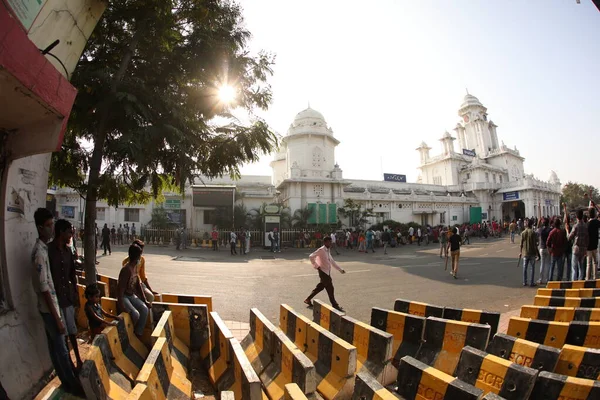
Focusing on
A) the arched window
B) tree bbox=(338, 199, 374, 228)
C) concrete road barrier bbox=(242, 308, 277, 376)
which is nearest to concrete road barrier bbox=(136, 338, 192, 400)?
concrete road barrier bbox=(242, 308, 277, 376)

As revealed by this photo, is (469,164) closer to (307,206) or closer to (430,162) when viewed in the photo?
(430,162)

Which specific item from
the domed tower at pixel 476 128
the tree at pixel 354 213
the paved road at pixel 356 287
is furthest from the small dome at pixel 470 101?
the paved road at pixel 356 287

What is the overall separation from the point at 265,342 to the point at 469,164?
190ft

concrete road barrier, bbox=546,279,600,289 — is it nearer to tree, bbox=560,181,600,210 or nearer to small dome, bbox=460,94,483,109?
small dome, bbox=460,94,483,109

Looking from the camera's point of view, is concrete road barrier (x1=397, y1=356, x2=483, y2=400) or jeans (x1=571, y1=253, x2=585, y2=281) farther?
jeans (x1=571, y1=253, x2=585, y2=281)

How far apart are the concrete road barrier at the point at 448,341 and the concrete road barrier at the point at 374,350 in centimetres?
50

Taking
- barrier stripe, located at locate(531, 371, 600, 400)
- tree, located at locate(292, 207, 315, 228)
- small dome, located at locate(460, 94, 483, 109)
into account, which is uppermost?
small dome, located at locate(460, 94, 483, 109)

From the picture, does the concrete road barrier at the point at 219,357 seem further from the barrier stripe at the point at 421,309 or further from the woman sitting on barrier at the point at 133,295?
the barrier stripe at the point at 421,309

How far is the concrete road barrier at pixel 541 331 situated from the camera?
3375 mm

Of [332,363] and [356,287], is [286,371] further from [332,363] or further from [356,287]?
[356,287]

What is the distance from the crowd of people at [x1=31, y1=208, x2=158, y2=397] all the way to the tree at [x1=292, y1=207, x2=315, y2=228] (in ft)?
74.8

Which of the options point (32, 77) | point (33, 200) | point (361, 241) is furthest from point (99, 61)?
point (361, 241)

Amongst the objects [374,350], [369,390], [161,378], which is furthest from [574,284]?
[161,378]

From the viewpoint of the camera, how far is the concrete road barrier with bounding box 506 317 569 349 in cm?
338
